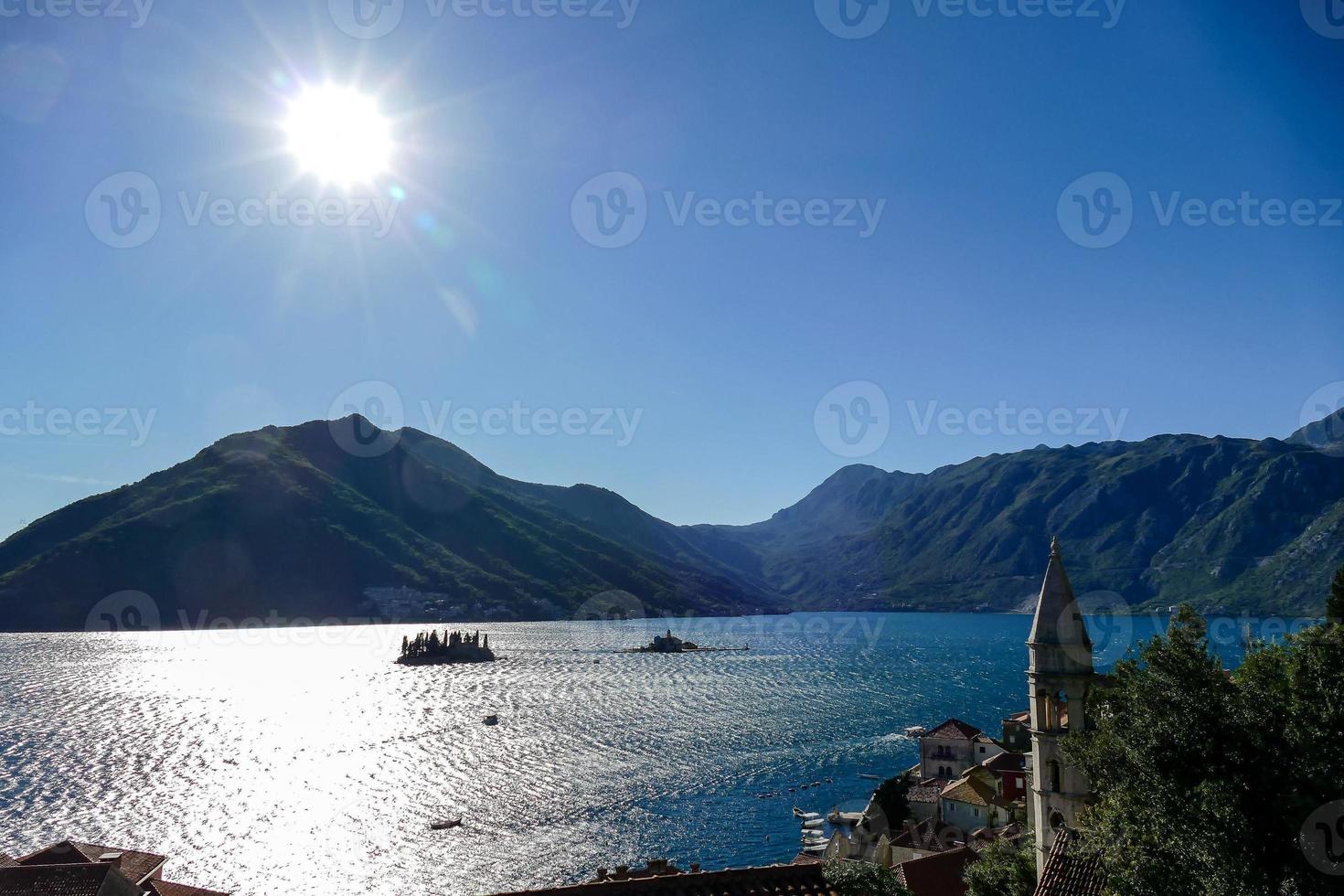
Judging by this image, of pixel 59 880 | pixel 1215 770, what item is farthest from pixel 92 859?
pixel 1215 770

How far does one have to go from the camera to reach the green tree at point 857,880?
709 inches

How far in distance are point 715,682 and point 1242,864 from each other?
15059 cm

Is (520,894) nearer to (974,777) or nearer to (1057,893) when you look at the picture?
(1057,893)

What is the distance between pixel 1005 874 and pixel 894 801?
3272 cm

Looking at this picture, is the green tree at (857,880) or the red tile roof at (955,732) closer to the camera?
the green tree at (857,880)

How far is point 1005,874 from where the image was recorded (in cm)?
2959

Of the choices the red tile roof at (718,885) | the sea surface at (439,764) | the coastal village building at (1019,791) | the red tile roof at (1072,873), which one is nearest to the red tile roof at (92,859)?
the sea surface at (439,764)

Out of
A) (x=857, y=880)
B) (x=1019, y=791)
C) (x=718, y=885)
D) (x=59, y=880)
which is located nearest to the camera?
(x=718, y=885)

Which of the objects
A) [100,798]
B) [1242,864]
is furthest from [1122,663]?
[100,798]

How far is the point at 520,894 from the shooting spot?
60.5 feet

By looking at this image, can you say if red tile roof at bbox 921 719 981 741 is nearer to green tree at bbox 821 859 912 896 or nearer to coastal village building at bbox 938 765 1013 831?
coastal village building at bbox 938 765 1013 831

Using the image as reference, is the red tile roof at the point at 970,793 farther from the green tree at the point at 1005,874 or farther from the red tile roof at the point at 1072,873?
the red tile roof at the point at 1072,873

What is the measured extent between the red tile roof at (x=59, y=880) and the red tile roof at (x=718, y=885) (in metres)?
22.1

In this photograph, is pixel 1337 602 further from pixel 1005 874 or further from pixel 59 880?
pixel 59 880
